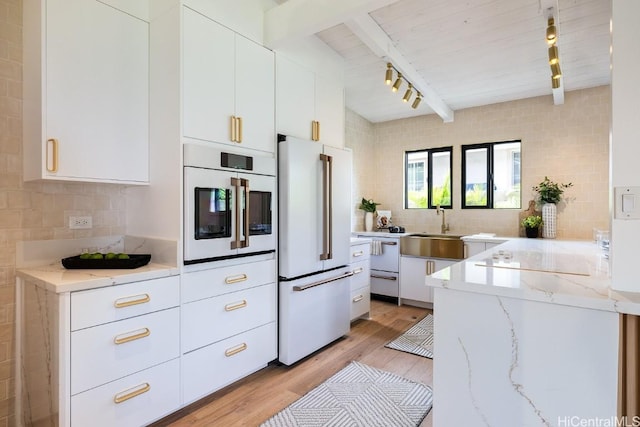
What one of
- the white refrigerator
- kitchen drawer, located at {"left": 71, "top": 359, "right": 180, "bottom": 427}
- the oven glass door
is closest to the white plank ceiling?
the white refrigerator

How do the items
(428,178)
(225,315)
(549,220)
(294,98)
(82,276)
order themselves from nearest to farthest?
1. (82,276)
2. (225,315)
3. (294,98)
4. (549,220)
5. (428,178)

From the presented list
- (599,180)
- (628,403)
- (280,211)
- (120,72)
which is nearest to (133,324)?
(280,211)

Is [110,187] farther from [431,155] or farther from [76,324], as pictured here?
[431,155]

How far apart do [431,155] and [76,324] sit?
4.51 metres

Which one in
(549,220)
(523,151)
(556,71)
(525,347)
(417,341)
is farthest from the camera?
(523,151)

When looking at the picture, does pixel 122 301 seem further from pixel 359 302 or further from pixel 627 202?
pixel 359 302

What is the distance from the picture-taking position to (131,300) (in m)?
1.78

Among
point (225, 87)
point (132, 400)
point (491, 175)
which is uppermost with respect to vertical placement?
point (225, 87)

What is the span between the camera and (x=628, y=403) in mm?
1141

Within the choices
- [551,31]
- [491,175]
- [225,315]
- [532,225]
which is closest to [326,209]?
[225,315]

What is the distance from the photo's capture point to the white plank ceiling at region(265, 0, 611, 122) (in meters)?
2.40

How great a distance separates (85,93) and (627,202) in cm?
267

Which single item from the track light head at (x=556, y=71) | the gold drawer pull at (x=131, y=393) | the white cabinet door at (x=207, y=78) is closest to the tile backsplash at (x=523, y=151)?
the track light head at (x=556, y=71)

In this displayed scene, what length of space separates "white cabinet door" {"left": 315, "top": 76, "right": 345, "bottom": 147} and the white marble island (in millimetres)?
1951
